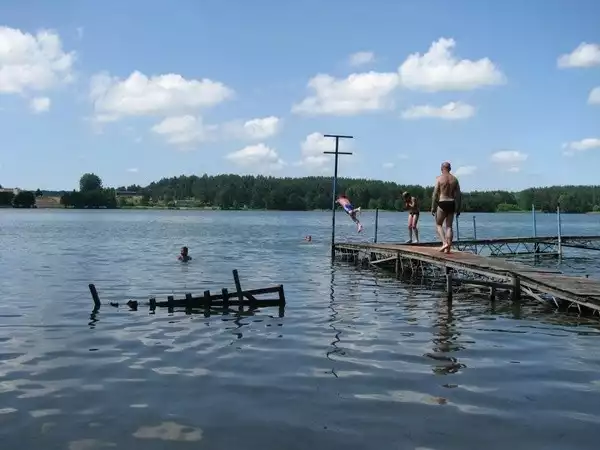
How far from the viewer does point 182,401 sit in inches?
356

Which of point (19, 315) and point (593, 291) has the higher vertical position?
point (593, 291)

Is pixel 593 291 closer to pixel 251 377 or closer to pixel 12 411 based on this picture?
pixel 251 377

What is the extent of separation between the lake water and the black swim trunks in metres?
2.64

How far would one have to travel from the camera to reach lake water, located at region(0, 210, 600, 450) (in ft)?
25.8

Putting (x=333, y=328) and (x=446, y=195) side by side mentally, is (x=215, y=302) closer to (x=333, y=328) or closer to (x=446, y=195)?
(x=333, y=328)

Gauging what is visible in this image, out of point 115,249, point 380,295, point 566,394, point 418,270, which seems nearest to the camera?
point 566,394

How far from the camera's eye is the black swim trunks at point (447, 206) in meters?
19.5

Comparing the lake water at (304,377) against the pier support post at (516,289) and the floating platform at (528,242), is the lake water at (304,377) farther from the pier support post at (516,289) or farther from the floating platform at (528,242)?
the floating platform at (528,242)

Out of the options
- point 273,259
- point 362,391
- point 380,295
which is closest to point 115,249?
point 273,259

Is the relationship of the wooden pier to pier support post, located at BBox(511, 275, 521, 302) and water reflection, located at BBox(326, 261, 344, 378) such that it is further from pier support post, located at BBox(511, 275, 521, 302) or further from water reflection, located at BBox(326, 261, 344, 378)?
water reflection, located at BBox(326, 261, 344, 378)

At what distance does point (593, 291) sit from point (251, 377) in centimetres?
930

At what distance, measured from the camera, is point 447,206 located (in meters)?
19.5

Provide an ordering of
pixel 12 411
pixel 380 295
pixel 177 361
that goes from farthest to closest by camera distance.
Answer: pixel 380 295, pixel 177 361, pixel 12 411

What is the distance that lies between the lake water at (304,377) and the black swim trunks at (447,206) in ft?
8.65
